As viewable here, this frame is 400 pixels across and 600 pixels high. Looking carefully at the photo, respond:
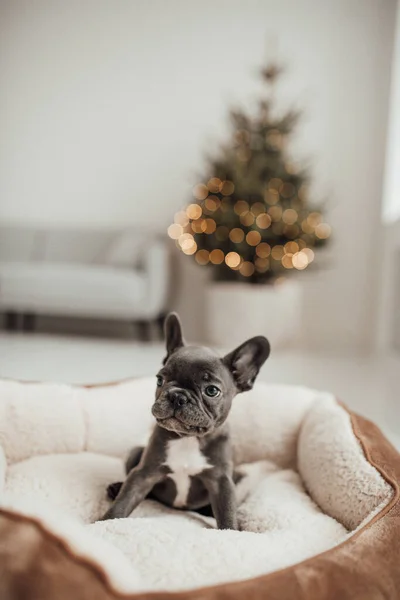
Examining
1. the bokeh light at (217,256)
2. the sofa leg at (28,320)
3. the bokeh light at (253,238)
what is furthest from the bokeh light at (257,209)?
the sofa leg at (28,320)

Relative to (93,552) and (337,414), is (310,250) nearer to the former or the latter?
(337,414)

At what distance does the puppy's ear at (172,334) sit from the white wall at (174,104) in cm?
377

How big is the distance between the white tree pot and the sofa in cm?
43

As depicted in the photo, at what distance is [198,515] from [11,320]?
12.2 ft

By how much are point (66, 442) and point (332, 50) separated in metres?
4.25

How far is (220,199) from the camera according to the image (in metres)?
3.99

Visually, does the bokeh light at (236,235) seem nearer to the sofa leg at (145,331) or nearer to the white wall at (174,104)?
the sofa leg at (145,331)

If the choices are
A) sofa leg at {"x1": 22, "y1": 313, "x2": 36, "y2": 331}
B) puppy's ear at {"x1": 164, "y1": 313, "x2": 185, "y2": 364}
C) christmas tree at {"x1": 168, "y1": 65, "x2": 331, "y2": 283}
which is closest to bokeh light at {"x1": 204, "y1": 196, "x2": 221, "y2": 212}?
christmas tree at {"x1": 168, "y1": 65, "x2": 331, "y2": 283}

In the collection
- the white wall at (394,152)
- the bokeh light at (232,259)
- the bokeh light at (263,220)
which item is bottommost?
the bokeh light at (232,259)

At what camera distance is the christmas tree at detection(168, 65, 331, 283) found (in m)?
3.86

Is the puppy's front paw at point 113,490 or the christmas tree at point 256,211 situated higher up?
the christmas tree at point 256,211

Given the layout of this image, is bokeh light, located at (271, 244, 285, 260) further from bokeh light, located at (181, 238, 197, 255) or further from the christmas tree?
bokeh light, located at (181, 238, 197, 255)

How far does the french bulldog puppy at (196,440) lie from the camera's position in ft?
3.34

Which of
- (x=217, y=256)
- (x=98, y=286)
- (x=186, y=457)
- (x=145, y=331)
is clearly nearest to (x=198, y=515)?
(x=186, y=457)
